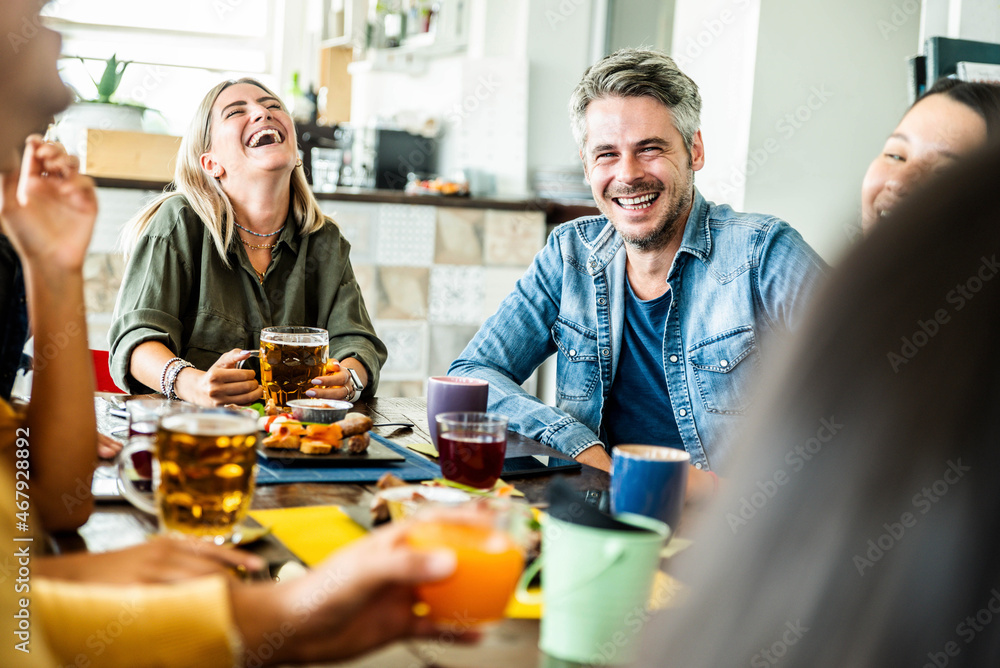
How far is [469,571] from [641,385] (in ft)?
4.12

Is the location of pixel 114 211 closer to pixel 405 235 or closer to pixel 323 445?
pixel 405 235

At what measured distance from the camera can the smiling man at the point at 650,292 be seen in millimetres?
1765

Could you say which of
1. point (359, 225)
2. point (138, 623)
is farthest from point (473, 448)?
point (359, 225)

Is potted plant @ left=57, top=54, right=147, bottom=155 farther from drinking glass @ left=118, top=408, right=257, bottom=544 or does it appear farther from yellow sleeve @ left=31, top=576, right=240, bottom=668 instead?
yellow sleeve @ left=31, top=576, right=240, bottom=668

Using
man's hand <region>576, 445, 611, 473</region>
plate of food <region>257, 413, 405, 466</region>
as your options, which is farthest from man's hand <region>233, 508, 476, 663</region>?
man's hand <region>576, 445, 611, 473</region>

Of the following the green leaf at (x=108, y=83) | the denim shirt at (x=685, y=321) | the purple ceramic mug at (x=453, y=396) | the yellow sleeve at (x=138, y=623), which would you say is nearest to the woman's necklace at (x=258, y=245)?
the denim shirt at (x=685, y=321)

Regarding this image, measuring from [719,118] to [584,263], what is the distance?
1.82 metres

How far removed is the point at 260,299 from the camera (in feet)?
6.89

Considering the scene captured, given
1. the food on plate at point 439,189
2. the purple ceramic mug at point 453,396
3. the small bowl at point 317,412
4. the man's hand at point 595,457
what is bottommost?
the man's hand at point 595,457

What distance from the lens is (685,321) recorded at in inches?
71.2

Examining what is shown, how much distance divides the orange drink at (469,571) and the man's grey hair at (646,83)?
53.2 inches

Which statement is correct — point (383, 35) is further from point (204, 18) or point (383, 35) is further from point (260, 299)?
point (260, 299)

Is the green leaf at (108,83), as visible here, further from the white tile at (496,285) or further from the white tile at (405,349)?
the white tile at (496,285)

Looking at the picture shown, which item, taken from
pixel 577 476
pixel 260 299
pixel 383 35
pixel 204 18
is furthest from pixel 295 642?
pixel 204 18
